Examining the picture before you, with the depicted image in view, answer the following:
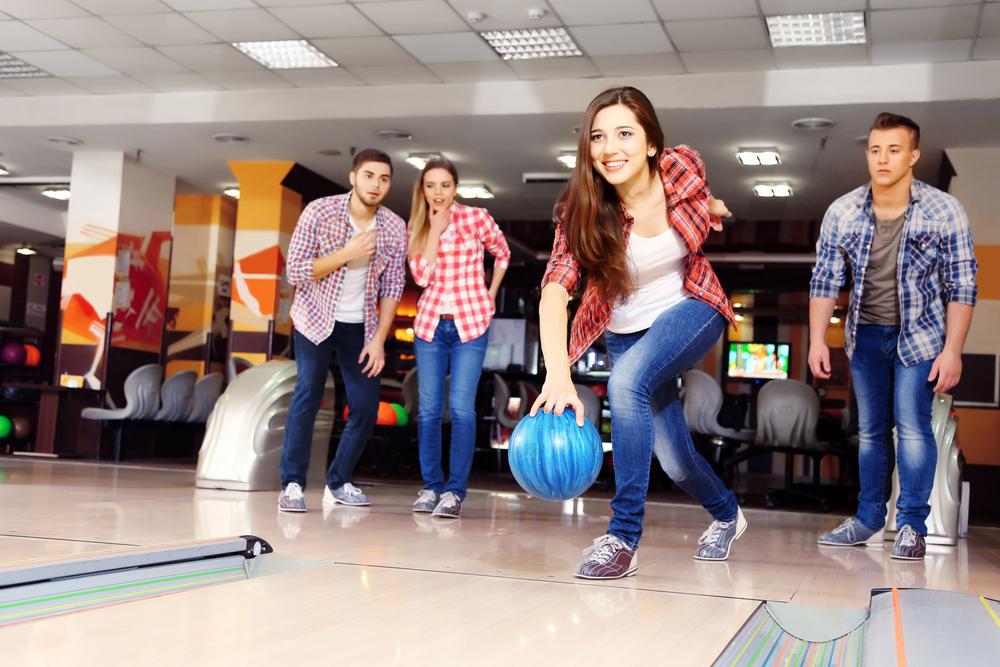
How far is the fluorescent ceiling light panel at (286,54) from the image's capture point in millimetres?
6176

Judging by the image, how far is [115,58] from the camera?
6.61m

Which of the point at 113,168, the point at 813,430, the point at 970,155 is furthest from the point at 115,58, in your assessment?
the point at 970,155

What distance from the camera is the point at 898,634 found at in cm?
122

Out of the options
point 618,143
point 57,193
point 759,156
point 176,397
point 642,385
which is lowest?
point 176,397

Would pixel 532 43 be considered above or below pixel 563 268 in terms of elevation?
above

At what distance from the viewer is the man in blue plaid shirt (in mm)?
2768

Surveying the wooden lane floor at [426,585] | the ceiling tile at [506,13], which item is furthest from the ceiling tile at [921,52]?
the wooden lane floor at [426,585]

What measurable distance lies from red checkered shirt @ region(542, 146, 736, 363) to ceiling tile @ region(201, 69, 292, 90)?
5228 millimetres

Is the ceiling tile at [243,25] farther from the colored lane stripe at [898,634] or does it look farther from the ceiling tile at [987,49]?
the colored lane stripe at [898,634]

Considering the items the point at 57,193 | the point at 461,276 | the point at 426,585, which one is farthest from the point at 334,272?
the point at 57,193

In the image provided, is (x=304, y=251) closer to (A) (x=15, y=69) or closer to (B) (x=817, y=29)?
(B) (x=817, y=29)

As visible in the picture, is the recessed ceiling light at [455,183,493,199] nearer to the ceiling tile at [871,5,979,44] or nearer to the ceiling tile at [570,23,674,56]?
the ceiling tile at [570,23,674,56]

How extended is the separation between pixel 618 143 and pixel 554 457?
0.76 meters

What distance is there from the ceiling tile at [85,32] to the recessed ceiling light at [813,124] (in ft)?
15.8
